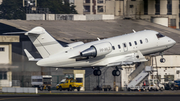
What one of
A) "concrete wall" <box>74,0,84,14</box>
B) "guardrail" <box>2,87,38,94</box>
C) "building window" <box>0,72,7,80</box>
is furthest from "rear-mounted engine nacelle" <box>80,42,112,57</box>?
"concrete wall" <box>74,0,84,14</box>

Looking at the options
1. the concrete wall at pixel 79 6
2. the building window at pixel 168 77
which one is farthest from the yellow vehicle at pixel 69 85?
the concrete wall at pixel 79 6

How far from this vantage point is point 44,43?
5588 cm

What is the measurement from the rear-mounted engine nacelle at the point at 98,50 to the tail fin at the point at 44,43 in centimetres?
352

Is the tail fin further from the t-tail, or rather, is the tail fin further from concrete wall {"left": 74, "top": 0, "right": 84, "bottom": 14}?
concrete wall {"left": 74, "top": 0, "right": 84, "bottom": 14}

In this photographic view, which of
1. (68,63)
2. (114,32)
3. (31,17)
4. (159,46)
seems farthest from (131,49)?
(31,17)

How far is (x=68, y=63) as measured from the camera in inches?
2159

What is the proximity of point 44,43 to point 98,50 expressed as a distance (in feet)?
21.9

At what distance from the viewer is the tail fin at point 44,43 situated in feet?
181

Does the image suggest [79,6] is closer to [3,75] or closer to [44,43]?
[3,75]

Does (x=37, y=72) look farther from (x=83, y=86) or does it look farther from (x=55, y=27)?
(x=55, y=27)

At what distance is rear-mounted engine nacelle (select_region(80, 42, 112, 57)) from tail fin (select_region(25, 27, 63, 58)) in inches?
139

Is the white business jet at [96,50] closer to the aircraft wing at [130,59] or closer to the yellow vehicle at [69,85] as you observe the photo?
the aircraft wing at [130,59]

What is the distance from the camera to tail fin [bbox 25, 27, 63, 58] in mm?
55281

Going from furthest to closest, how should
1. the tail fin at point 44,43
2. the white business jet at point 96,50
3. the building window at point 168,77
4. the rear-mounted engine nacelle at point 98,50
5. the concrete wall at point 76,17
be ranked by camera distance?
1. the concrete wall at point 76,17
2. the building window at point 168,77
3. the tail fin at point 44,43
4. the white business jet at point 96,50
5. the rear-mounted engine nacelle at point 98,50
